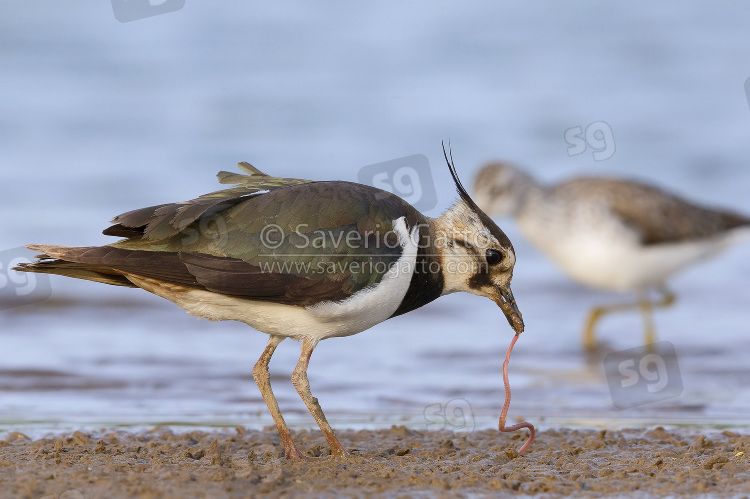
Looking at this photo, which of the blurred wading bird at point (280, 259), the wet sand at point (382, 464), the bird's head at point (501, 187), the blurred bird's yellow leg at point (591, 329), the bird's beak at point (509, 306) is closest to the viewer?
the wet sand at point (382, 464)

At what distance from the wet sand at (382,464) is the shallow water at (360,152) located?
721 millimetres

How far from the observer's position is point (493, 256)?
6477 mm

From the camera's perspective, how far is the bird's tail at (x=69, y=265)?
5961 millimetres

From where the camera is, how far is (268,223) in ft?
19.6

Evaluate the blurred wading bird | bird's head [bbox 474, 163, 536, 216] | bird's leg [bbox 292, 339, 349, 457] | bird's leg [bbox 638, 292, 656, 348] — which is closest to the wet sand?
bird's leg [bbox 292, 339, 349, 457]

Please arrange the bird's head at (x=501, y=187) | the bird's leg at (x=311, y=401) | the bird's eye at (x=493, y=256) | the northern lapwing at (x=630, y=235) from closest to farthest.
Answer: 1. the bird's leg at (x=311, y=401)
2. the bird's eye at (x=493, y=256)
3. the northern lapwing at (x=630, y=235)
4. the bird's head at (x=501, y=187)

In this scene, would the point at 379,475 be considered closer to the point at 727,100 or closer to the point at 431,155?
the point at 431,155

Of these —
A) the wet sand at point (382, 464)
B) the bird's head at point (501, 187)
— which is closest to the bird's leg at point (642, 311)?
the bird's head at point (501, 187)

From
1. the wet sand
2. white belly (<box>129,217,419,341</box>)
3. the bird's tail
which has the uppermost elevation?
the bird's tail

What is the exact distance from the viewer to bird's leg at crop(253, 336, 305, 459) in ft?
20.2

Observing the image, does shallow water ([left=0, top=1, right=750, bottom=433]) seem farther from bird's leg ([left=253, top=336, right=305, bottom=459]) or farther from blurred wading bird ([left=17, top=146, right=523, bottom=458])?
blurred wading bird ([left=17, top=146, right=523, bottom=458])

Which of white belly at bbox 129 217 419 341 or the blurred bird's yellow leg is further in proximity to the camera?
the blurred bird's yellow leg

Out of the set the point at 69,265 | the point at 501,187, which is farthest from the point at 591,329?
the point at 69,265

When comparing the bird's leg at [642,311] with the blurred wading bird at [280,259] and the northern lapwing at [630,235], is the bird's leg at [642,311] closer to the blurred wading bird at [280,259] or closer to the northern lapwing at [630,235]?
the northern lapwing at [630,235]
